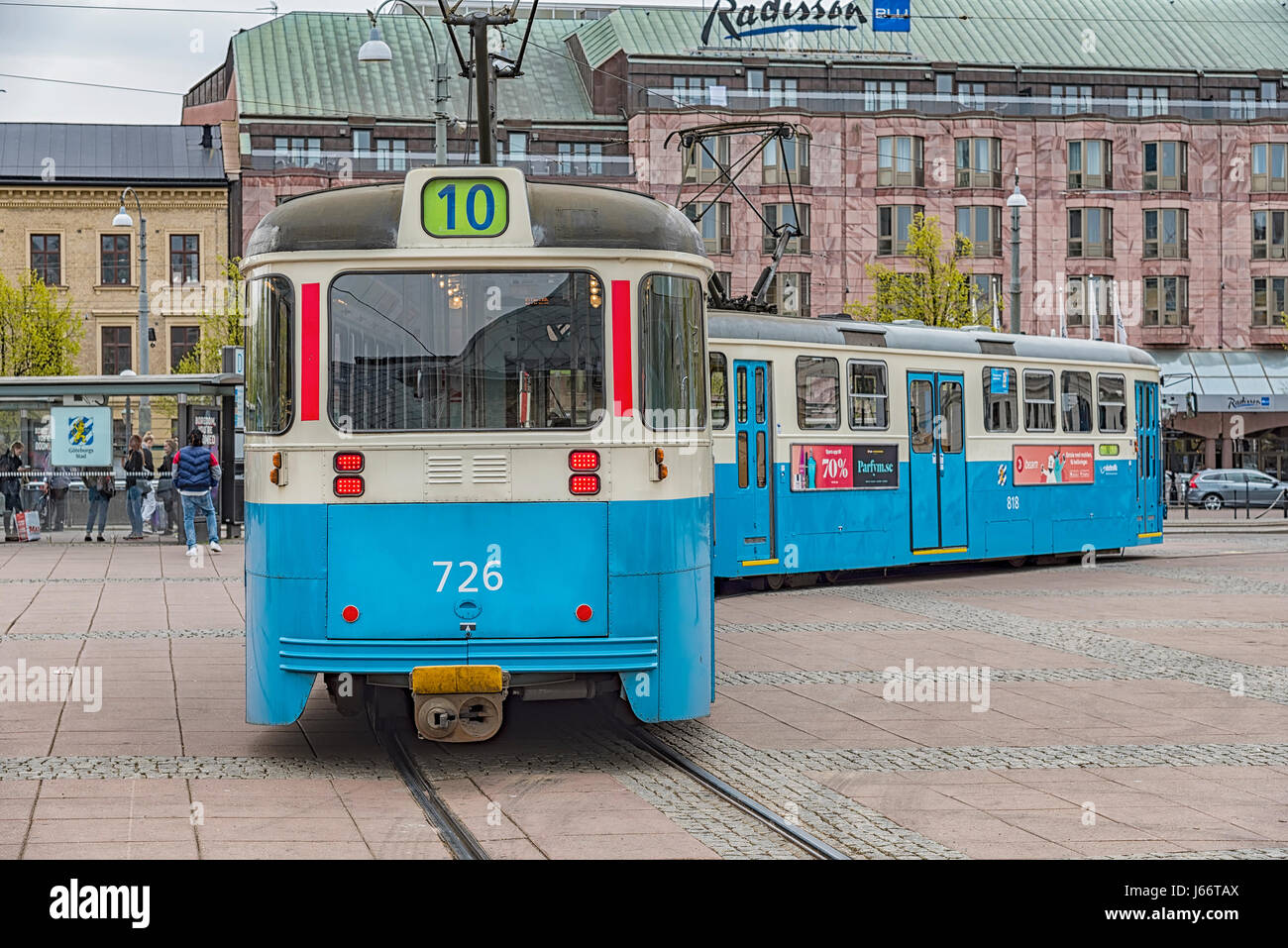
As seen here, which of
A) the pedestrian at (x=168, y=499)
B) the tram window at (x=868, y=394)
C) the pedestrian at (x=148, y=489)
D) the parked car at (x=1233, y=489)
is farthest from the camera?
the parked car at (x=1233, y=489)

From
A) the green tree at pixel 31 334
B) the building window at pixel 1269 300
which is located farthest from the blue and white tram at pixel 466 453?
the building window at pixel 1269 300

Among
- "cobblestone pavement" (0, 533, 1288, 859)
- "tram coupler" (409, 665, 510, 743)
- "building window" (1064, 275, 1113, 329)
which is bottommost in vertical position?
"cobblestone pavement" (0, 533, 1288, 859)

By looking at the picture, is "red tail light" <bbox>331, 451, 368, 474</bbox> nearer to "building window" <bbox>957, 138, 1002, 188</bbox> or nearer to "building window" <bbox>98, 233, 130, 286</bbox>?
"building window" <bbox>98, 233, 130, 286</bbox>

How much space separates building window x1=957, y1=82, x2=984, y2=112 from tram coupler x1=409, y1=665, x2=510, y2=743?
203 ft

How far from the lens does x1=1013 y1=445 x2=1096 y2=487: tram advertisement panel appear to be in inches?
900

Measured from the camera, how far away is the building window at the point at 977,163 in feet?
215

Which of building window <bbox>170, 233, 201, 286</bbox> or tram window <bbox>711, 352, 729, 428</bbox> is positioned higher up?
building window <bbox>170, 233, 201, 286</bbox>

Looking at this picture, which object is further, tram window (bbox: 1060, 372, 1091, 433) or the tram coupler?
tram window (bbox: 1060, 372, 1091, 433)

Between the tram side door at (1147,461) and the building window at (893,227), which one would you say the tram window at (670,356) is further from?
the building window at (893,227)

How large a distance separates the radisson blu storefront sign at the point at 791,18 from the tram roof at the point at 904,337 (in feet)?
144

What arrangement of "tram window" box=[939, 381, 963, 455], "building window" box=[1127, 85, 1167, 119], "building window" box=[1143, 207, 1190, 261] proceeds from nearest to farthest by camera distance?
"tram window" box=[939, 381, 963, 455] < "building window" box=[1143, 207, 1190, 261] < "building window" box=[1127, 85, 1167, 119]

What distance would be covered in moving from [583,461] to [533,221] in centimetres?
119

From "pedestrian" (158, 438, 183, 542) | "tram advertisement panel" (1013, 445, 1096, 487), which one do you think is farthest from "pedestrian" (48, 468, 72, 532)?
"tram advertisement panel" (1013, 445, 1096, 487)

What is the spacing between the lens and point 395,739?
915 cm
